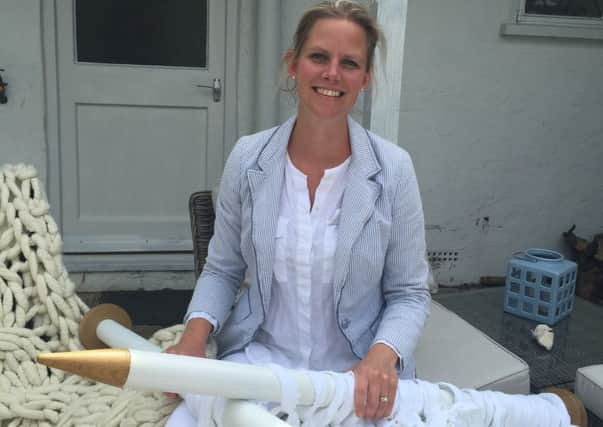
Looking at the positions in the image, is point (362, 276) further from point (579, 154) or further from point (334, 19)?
point (579, 154)

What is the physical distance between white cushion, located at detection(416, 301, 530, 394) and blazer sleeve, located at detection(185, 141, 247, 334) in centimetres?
65

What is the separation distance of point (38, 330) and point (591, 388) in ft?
5.10

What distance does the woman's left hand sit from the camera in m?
1.29

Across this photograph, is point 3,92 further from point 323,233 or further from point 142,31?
point 323,233

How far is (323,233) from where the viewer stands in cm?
153

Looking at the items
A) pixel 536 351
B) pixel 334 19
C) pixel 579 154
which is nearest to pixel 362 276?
pixel 334 19

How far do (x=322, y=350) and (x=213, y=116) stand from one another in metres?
2.54

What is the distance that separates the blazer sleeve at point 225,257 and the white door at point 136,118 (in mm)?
2297

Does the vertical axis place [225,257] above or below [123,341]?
above

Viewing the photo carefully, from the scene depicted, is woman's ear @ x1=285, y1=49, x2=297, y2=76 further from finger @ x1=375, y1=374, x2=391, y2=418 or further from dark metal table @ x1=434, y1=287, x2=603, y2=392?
dark metal table @ x1=434, y1=287, x2=603, y2=392

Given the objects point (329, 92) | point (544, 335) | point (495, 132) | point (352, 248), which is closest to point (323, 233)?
point (352, 248)

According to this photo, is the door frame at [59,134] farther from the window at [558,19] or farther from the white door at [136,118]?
the window at [558,19]

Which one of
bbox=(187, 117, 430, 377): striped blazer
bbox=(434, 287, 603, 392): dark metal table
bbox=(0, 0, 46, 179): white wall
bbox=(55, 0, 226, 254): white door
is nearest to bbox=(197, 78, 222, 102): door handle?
bbox=(55, 0, 226, 254): white door

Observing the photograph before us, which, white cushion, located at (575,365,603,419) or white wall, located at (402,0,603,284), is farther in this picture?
white wall, located at (402,0,603,284)
